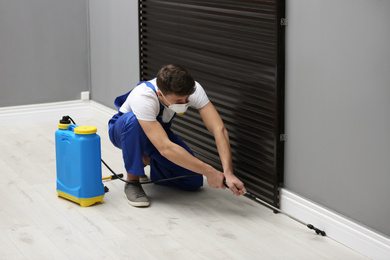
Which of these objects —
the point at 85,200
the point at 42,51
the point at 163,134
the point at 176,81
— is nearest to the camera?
the point at 176,81

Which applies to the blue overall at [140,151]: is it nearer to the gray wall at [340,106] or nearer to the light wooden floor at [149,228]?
the light wooden floor at [149,228]

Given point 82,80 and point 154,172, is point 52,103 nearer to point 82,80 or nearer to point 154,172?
point 82,80

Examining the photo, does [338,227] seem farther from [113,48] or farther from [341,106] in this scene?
[113,48]

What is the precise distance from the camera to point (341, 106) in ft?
8.58

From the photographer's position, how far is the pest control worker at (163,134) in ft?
9.59

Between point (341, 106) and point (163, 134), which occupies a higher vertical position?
point (341, 106)

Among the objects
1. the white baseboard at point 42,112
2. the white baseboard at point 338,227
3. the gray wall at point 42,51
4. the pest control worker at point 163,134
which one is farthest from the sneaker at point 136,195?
the gray wall at point 42,51

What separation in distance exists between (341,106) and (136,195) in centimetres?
116

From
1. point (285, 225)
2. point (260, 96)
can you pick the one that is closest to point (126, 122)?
point (260, 96)

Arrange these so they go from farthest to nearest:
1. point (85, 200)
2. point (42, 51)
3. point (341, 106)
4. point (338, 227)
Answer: point (42, 51) < point (85, 200) < point (338, 227) < point (341, 106)

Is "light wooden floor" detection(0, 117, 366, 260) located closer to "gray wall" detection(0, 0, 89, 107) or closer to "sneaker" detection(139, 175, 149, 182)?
"sneaker" detection(139, 175, 149, 182)

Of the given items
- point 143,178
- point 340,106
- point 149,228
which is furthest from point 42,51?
point 340,106

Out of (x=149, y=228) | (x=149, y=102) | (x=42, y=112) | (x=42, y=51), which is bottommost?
(x=149, y=228)

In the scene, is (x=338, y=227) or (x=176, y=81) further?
(x=176, y=81)
